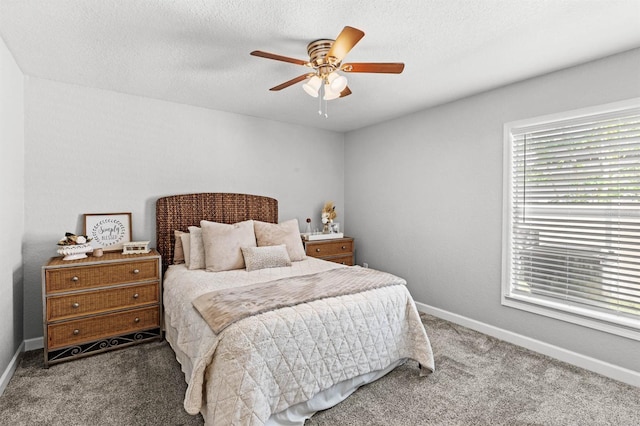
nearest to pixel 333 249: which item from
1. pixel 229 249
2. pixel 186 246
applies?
pixel 229 249

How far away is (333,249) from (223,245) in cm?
166

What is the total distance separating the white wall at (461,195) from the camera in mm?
2545

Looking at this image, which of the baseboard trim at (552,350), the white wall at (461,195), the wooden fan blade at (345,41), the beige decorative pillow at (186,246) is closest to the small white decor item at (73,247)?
the beige decorative pillow at (186,246)

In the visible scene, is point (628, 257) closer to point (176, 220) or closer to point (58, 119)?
point (176, 220)

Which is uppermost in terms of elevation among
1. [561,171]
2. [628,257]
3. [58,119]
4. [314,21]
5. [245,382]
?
[314,21]

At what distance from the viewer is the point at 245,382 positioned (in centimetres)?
166

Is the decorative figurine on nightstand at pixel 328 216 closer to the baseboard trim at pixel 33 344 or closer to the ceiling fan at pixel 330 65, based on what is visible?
the ceiling fan at pixel 330 65

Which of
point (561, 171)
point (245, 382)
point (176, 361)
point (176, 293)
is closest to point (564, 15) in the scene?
point (561, 171)

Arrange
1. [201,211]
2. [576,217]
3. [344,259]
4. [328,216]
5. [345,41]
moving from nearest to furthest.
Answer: [345,41]
[576,217]
[201,211]
[344,259]
[328,216]

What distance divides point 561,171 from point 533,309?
1246 mm

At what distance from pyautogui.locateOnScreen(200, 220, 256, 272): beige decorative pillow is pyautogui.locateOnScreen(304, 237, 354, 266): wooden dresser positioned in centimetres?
101

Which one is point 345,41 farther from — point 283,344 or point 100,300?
point 100,300

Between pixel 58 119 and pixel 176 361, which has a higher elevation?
pixel 58 119

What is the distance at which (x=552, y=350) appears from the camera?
274cm
